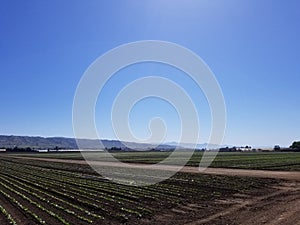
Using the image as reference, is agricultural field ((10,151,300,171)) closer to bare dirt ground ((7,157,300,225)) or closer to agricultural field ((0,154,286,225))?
agricultural field ((0,154,286,225))

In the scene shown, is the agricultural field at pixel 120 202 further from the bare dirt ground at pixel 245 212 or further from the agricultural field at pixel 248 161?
the agricultural field at pixel 248 161

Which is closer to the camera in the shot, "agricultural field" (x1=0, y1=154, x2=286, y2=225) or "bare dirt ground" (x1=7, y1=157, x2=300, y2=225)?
"bare dirt ground" (x1=7, y1=157, x2=300, y2=225)

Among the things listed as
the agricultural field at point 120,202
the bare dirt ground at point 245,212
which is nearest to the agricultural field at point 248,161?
the agricultural field at point 120,202

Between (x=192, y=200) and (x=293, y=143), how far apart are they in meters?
141

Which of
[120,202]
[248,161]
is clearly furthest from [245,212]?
[248,161]

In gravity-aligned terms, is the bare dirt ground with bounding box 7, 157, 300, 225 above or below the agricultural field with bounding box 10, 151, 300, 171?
below

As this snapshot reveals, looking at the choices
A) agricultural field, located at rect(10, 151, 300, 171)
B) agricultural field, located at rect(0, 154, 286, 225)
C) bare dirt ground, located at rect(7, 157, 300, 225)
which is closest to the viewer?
bare dirt ground, located at rect(7, 157, 300, 225)

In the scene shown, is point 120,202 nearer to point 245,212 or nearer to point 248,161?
point 245,212

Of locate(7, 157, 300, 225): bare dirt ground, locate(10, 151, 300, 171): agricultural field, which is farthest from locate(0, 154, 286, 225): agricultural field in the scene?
locate(10, 151, 300, 171): agricultural field

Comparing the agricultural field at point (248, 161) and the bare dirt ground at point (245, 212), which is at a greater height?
the agricultural field at point (248, 161)

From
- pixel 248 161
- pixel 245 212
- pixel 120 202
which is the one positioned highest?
pixel 248 161

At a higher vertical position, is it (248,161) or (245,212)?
(248,161)

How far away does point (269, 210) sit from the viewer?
18141 millimetres

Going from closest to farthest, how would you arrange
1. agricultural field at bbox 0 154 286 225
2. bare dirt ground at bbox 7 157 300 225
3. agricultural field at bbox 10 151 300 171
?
bare dirt ground at bbox 7 157 300 225, agricultural field at bbox 0 154 286 225, agricultural field at bbox 10 151 300 171
